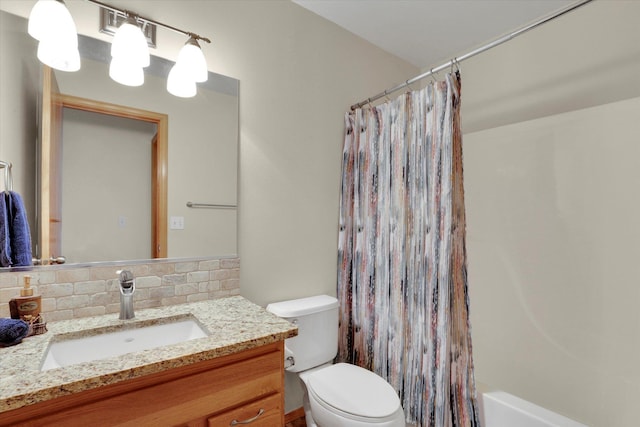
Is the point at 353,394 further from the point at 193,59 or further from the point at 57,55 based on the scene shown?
the point at 57,55

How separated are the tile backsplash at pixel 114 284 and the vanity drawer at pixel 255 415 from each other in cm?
63

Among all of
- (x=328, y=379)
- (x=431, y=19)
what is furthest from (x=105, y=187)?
(x=431, y=19)

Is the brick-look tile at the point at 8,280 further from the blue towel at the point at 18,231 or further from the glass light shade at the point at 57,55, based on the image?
the glass light shade at the point at 57,55

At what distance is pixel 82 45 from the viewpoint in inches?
49.1

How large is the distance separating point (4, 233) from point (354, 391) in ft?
5.06

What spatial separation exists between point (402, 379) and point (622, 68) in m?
2.04

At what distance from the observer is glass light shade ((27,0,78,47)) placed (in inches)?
42.4

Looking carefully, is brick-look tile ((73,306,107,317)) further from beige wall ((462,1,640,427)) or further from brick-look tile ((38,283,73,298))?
beige wall ((462,1,640,427))

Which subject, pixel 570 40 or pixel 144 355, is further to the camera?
pixel 570 40

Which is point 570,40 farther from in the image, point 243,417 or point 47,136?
point 47,136

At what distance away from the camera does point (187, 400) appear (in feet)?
2.95

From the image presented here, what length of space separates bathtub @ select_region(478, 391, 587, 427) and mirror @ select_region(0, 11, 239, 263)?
1577 millimetres

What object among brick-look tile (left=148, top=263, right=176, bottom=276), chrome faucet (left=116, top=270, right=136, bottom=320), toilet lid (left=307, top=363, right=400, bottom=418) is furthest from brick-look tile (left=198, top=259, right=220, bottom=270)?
toilet lid (left=307, top=363, right=400, bottom=418)

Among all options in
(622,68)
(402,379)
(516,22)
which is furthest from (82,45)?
(622,68)
